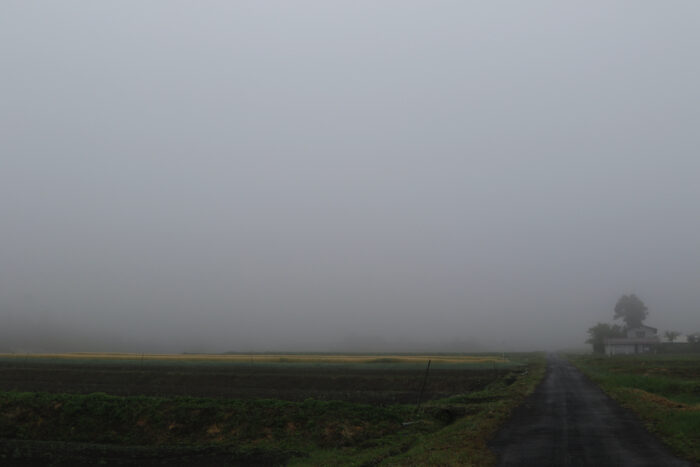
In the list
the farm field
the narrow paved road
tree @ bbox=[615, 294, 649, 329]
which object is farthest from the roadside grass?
tree @ bbox=[615, 294, 649, 329]

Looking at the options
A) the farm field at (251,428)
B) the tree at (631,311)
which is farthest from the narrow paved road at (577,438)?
the tree at (631,311)

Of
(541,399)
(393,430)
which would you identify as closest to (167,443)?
(393,430)

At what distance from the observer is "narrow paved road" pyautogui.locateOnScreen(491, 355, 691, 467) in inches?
643

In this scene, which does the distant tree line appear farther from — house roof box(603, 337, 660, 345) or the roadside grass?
the roadside grass

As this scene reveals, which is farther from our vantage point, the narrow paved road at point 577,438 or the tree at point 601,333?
the tree at point 601,333

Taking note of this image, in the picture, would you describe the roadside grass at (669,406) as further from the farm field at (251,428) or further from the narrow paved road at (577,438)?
the farm field at (251,428)

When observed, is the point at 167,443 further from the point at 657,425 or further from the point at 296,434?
the point at 657,425

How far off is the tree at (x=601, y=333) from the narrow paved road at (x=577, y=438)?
5198 inches

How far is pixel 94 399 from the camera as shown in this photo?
3256 centimetres

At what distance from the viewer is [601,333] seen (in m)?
153

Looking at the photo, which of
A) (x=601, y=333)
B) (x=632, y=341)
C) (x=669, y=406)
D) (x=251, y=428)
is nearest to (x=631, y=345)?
(x=632, y=341)

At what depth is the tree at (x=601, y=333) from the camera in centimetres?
14952

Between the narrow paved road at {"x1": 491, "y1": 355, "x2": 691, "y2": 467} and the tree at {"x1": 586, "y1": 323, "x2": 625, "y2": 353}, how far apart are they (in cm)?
13202

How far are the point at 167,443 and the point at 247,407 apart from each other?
14.6 ft
